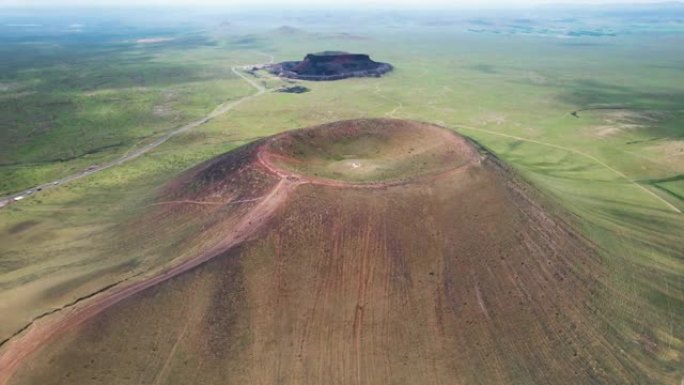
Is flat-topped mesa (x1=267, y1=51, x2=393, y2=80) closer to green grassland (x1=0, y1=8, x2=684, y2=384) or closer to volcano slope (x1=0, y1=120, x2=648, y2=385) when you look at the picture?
green grassland (x1=0, y1=8, x2=684, y2=384)

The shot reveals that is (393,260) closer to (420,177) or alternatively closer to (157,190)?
(420,177)

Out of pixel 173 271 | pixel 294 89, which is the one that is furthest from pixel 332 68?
pixel 173 271

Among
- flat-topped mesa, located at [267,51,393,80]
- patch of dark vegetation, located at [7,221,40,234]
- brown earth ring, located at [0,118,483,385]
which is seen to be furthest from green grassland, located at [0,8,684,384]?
flat-topped mesa, located at [267,51,393,80]

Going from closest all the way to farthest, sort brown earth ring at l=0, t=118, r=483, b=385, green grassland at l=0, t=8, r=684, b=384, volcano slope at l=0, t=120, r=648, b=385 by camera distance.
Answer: volcano slope at l=0, t=120, r=648, b=385 → brown earth ring at l=0, t=118, r=483, b=385 → green grassland at l=0, t=8, r=684, b=384

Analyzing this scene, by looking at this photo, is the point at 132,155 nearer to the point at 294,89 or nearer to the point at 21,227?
the point at 21,227

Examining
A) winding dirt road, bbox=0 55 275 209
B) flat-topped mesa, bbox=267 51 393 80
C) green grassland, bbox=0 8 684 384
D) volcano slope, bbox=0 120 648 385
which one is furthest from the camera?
flat-topped mesa, bbox=267 51 393 80

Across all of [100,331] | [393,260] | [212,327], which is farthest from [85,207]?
[393,260]
